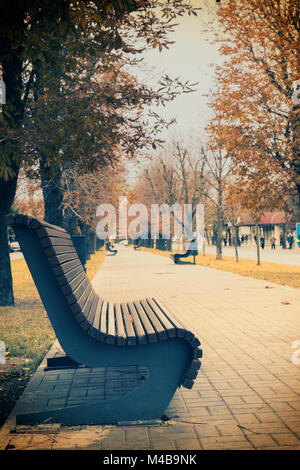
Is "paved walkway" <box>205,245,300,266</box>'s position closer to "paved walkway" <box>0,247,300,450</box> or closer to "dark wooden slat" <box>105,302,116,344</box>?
"paved walkway" <box>0,247,300,450</box>

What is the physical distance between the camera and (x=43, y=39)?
584cm

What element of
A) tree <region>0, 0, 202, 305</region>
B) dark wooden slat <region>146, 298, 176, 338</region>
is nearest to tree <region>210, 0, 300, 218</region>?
tree <region>0, 0, 202, 305</region>

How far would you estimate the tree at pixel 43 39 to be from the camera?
3.91 meters

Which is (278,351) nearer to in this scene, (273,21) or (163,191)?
(273,21)

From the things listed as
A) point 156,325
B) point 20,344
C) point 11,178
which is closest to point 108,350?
point 156,325

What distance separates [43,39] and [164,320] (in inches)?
141

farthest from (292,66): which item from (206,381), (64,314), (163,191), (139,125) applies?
(163,191)

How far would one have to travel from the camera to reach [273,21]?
15320mm

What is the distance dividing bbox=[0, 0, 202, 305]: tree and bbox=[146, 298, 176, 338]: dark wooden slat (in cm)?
218

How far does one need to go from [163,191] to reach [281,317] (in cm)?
4611

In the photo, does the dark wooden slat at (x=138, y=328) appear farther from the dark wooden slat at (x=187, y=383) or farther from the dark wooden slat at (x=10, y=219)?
the dark wooden slat at (x=10, y=219)

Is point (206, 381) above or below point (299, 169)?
below

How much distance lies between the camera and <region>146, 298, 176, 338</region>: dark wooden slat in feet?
12.7

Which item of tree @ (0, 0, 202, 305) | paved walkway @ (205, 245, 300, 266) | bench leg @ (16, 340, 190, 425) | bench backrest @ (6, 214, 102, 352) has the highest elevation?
tree @ (0, 0, 202, 305)
